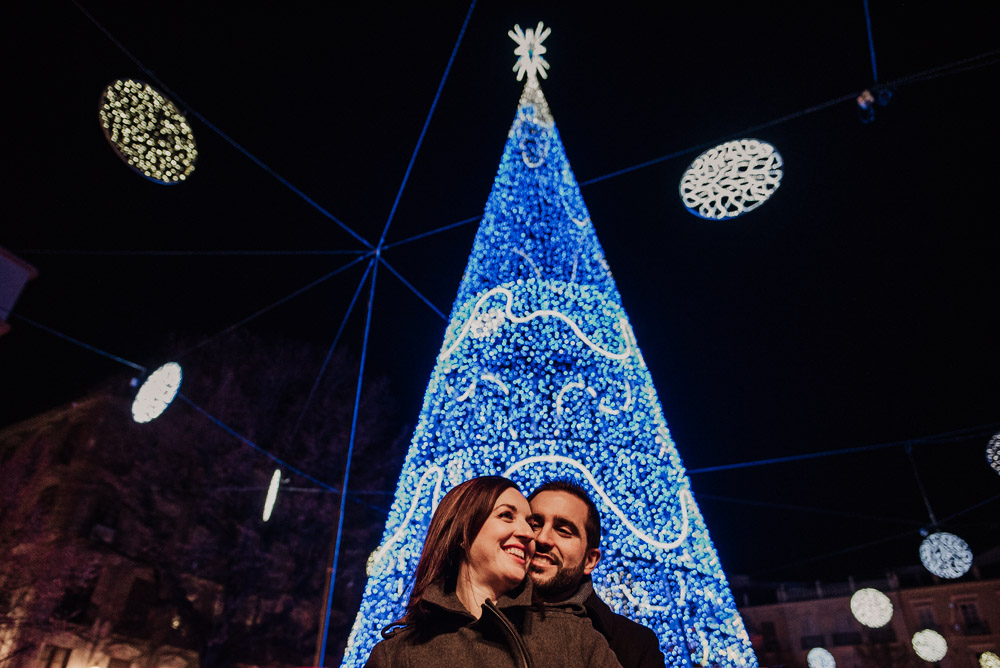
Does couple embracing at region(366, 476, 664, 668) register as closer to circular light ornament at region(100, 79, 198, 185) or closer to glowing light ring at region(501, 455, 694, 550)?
glowing light ring at region(501, 455, 694, 550)

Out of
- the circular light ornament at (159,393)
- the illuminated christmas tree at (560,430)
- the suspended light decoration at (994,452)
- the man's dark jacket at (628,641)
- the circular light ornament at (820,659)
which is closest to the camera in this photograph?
the man's dark jacket at (628,641)

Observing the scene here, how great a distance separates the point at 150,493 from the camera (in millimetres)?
13328

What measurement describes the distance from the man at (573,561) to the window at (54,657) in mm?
20593

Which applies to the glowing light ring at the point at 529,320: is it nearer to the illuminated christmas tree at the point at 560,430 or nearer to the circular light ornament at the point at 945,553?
the illuminated christmas tree at the point at 560,430

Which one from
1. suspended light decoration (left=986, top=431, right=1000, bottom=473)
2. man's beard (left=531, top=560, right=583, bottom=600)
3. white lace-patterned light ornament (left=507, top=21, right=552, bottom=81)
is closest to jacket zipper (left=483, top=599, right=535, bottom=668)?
man's beard (left=531, top=560, right=583, bottom=600)

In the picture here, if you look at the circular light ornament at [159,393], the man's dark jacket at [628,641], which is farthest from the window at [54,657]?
the man's dark jacket at [628,641]

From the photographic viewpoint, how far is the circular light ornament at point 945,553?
12766 millimetres

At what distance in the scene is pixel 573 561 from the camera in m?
2.56

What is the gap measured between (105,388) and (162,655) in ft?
28.2

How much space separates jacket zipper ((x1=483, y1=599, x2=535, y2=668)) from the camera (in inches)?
60.2

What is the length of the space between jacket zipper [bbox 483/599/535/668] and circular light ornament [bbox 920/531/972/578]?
48.4 ft

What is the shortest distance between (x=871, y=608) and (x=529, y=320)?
58.9ft

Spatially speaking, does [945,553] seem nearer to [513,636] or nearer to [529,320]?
[529,320]

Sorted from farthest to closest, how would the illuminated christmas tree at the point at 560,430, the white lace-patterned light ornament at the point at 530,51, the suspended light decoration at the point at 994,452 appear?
A: the suspended light decoration at the point at 994,452, the white lace-patterned light ornament at the point at 530,51, the illuminated christmas tree at the point at 560,430
